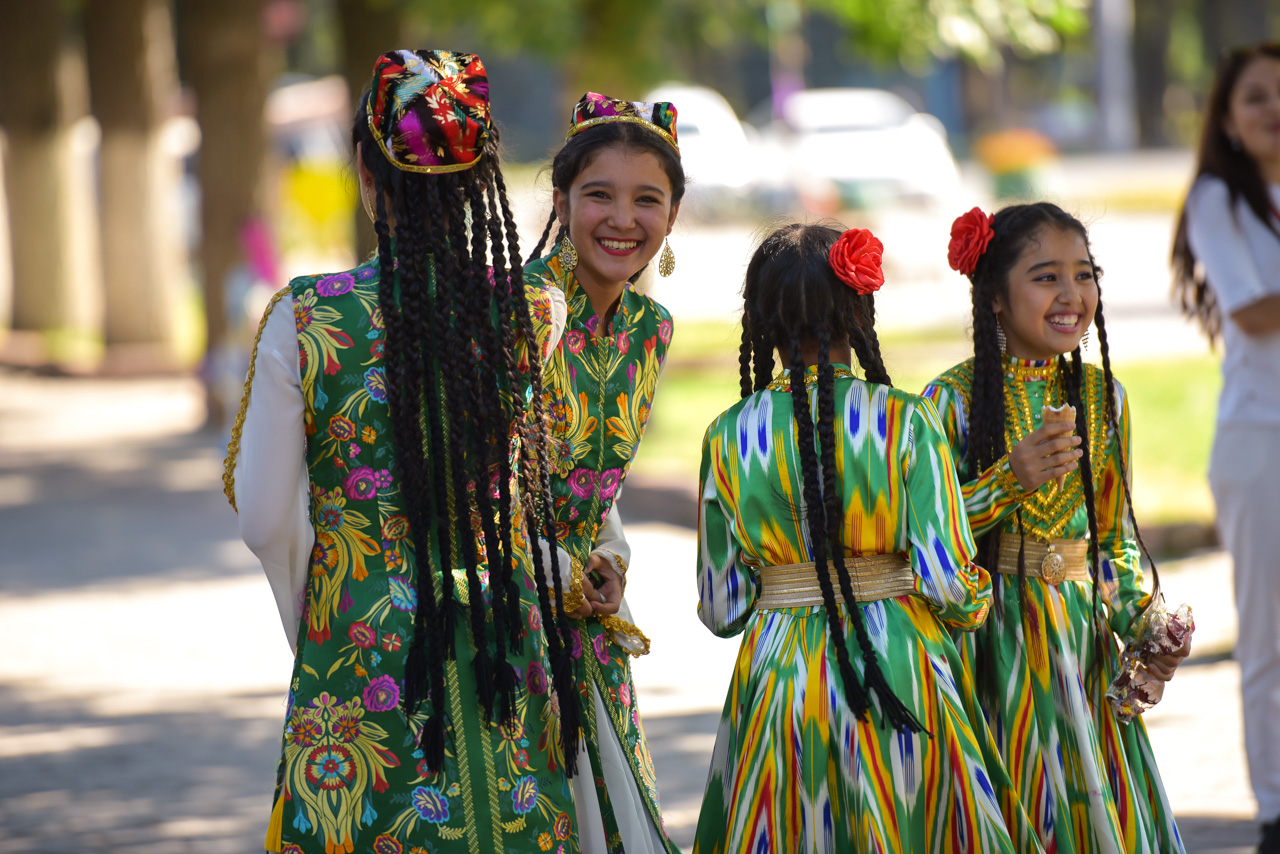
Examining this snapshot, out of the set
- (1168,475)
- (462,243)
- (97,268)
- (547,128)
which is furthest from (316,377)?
(547,128)

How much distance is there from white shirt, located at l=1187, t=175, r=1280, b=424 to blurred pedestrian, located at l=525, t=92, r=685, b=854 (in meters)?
1.79

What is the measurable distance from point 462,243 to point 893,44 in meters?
8.14

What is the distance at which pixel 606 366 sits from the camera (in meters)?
3.15

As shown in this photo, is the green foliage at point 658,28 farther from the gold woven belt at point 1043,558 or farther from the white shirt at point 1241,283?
the gold woven belt at point 1043,558

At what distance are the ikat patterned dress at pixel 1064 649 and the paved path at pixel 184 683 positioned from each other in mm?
1207

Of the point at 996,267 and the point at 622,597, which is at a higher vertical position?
the point at 996,267

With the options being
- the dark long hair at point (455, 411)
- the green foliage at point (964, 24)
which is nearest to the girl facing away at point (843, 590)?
the dark long hair at point (455, 411)

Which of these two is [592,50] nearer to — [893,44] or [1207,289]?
[893,44]

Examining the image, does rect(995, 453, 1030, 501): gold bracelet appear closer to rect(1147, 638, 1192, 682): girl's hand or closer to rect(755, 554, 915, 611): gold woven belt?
rect(755, 554, 915, 611): gold woven belt

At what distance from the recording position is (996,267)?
3291mm

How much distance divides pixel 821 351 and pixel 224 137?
10.4 metres

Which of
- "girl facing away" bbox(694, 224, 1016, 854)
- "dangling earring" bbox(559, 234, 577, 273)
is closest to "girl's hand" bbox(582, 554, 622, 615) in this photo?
"girl facing away" bbox(694, 224, 1016, 854)

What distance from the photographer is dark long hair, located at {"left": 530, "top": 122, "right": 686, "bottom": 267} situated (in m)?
3.13

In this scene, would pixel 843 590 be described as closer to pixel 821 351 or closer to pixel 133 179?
pixel 821 351
